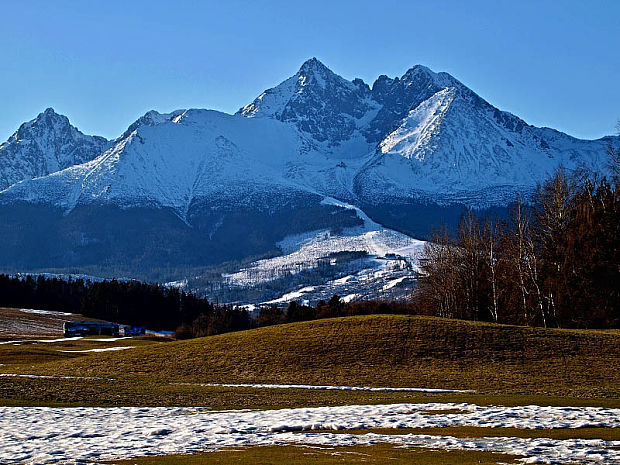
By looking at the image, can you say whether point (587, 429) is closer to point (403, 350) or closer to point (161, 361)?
point (403, 350)

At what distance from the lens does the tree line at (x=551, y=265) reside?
2815 inches

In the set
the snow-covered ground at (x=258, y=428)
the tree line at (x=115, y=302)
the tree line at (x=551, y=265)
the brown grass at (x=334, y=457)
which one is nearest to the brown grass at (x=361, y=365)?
the snow-covered ground at (x=258, y=428)

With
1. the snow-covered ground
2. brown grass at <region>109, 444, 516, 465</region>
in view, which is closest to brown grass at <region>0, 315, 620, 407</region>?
the snow-covered ground

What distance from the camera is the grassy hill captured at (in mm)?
45812

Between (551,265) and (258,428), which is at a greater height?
(551,265)

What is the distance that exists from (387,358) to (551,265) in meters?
30.6

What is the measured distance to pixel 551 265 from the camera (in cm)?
7600

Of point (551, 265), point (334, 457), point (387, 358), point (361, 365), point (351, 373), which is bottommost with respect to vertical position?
point (351, 373)

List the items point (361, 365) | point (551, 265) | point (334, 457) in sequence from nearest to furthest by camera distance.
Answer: point (334, 457)
point (361, 365)
point (551, 265)

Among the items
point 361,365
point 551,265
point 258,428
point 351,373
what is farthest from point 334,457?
point 551,265

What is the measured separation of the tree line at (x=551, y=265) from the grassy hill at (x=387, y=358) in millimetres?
14076

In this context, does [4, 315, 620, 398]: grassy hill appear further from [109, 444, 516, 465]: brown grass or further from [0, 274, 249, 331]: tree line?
[0, 274, 249, 331]: tree line

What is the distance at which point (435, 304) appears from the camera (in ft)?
344

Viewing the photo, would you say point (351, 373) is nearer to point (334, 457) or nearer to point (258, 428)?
point (258, 428)
